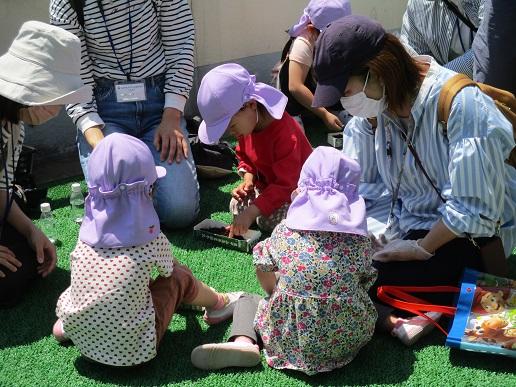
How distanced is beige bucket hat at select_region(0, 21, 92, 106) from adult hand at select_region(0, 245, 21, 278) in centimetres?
72

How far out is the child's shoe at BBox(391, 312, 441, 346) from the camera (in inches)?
101

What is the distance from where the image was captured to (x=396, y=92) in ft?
8.45

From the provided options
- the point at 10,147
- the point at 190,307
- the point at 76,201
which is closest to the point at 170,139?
the point at 76,201

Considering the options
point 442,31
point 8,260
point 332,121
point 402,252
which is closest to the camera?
point 402,252

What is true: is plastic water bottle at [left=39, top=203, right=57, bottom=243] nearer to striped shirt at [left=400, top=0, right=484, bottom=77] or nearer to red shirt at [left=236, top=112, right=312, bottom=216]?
red shirt at [left=236, top=112, right=312, bottom=216]

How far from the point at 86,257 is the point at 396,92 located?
133cm

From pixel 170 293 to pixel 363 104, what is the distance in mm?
1068

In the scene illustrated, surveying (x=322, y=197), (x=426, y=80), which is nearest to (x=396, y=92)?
(x=426, y=80)

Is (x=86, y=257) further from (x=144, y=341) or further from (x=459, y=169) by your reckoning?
(x=459, y=169)

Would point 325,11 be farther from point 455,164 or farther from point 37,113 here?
point 37,113

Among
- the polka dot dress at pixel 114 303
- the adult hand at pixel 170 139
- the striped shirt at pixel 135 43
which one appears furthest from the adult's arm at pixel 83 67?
the polka dot dress at pixel 114 303

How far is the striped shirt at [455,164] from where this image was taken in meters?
2.49

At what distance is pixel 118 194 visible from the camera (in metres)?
2.33

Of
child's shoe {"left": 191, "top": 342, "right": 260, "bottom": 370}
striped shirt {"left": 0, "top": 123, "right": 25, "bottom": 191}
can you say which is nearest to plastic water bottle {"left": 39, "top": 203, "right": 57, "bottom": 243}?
striped shirt {"left": 0, "top": 123, "right": 25, "bottom": 191}
